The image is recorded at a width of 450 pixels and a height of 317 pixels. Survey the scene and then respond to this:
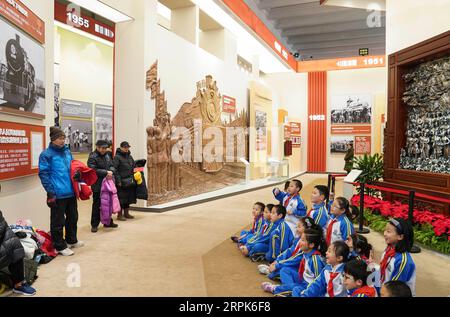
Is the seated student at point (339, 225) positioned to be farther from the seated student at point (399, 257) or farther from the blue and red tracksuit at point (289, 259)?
the seated student at point (399, 257)

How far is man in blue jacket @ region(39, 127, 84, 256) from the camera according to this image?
384 centimetres

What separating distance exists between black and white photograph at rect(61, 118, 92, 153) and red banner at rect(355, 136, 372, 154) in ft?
38.6

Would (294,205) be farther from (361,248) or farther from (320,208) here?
(361,248)

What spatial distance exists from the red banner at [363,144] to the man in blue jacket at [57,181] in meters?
14.6

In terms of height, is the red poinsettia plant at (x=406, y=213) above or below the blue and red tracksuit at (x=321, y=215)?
below

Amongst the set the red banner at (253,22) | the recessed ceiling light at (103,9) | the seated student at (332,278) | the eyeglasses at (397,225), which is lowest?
the seated student at (332,278)

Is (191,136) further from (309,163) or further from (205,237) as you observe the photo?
(309,163)

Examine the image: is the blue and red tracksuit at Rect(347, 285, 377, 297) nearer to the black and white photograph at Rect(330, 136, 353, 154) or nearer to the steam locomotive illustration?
the steam locomotive illustration

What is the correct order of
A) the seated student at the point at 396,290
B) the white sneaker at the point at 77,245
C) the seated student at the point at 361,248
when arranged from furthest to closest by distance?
the white sneaker at the point at 77,245 < the seated student at the point at 361,248 < the seated student at the point at 396,290

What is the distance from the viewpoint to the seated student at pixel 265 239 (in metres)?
3.86

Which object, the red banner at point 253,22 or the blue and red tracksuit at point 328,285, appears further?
the red banner at point 253,22

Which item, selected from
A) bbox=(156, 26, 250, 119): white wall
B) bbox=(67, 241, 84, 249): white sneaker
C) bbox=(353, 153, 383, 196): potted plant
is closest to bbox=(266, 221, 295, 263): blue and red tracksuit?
bbox=(67, 241, 84, 249): white sneaker

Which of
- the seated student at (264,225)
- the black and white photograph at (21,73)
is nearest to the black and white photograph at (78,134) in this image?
the black and white photograph at (21,73)

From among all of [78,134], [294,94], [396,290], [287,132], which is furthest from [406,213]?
[294,94]
